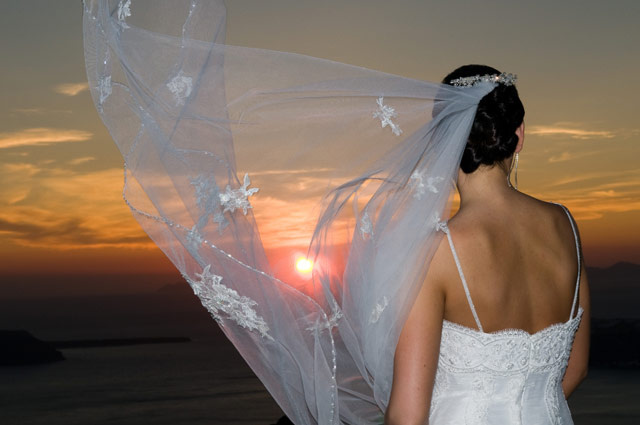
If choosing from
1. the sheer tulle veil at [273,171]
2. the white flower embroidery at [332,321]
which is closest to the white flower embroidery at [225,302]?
the sheer tulle veil at [273,171]

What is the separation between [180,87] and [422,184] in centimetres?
77

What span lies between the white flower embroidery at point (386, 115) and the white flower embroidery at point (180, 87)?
0.56 m

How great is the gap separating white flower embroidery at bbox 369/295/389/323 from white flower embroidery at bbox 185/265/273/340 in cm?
32

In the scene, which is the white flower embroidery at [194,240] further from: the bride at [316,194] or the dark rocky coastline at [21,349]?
the dark rocky coastline at [21,349]

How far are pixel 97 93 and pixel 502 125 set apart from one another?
1.20 meters

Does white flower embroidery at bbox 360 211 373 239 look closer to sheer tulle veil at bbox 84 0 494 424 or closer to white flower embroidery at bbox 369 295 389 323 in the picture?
sheer tulle veil at bbox 84 0 494 424

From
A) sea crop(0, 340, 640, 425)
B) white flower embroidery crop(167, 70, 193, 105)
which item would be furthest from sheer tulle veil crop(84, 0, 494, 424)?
sea crop(0, 340, 640, 425)

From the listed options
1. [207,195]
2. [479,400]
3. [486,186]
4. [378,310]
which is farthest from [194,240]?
[479,400]

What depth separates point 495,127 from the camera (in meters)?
1.81

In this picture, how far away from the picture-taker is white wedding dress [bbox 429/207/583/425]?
69.9 inches

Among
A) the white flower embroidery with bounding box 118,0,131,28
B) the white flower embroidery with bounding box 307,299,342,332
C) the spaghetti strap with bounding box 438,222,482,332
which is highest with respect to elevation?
the white flower embroidery with bounding box 118,0,131,28

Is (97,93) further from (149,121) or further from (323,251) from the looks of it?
(323,251)

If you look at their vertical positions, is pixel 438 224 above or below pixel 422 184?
below

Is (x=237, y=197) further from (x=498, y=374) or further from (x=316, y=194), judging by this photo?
(x=498, y=374)
